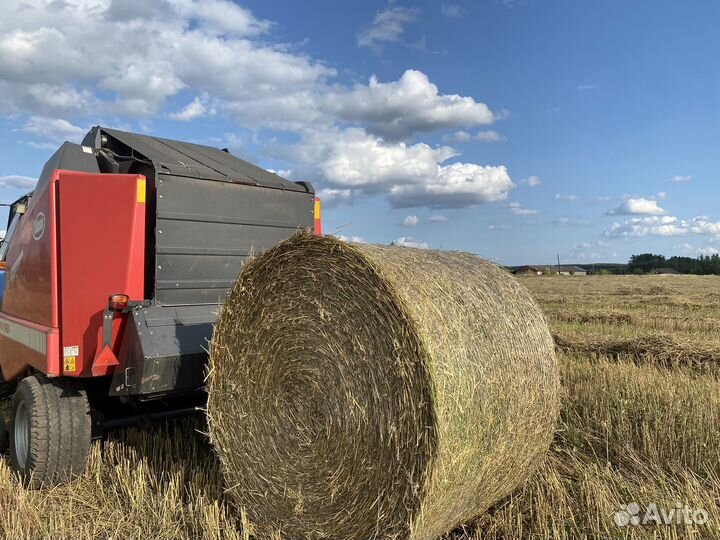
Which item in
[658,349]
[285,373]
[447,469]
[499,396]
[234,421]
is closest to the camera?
[447,469]

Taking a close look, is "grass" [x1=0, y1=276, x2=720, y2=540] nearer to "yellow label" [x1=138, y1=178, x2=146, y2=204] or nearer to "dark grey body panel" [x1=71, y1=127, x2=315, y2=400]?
"dark grey body panel" [x1=71, y1=127, x2=315, y2=400]

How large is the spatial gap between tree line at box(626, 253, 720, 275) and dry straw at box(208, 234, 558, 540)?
7113 centimetres

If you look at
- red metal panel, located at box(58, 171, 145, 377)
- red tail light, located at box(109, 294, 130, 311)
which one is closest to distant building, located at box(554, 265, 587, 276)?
red metal panel, located at box(58, 171, 145, 377)

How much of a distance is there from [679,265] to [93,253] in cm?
8301

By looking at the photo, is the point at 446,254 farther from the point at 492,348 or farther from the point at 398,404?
the point at 398,404

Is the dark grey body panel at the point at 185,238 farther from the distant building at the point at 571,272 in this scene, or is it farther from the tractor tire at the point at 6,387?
the distant building at the point at 571,272

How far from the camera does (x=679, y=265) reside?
7575 centimetres

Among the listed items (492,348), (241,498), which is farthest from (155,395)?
(492,348)

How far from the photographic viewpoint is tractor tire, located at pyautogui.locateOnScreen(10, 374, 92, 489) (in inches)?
172

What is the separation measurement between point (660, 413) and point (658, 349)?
3.05m

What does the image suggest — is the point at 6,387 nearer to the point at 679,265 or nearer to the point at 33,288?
the point at 33,288

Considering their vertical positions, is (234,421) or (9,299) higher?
(9,299)

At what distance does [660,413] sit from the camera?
4594 millimetres

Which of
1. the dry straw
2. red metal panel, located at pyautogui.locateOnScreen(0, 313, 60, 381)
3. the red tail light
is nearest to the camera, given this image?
the dry straw
